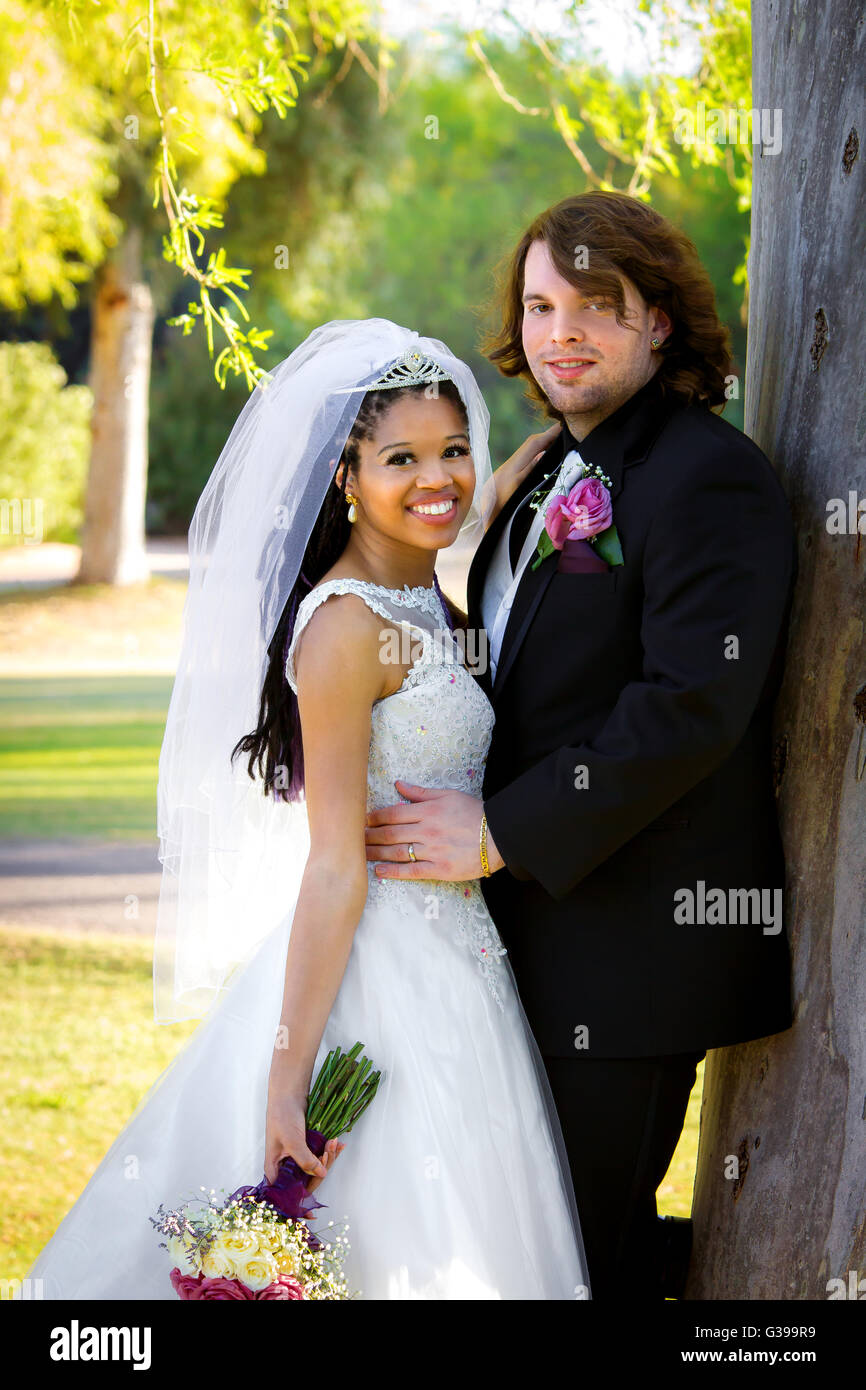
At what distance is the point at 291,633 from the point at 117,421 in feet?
57.1

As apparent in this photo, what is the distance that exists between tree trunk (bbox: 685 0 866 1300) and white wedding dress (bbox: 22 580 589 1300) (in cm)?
45

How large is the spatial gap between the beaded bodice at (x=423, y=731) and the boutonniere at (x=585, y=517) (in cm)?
31

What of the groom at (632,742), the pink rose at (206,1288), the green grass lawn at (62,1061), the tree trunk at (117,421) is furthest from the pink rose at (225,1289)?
the tree trunk at (117,421)

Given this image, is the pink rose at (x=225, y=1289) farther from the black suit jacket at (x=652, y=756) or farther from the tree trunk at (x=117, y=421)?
the tree trunk at (x=117, y=421)

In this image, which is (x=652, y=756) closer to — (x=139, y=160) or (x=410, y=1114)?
(x=410, y=1114)

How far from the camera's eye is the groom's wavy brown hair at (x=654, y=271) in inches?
108

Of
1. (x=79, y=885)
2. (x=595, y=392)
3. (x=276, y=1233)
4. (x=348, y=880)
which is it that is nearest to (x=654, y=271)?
(x=595, y=392)

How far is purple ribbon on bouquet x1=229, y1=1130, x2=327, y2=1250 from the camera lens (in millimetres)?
2551

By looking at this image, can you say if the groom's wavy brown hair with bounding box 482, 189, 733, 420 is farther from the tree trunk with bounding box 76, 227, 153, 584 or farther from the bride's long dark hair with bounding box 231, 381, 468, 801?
the tree trunk with bounding box 76, 227, 153, 584

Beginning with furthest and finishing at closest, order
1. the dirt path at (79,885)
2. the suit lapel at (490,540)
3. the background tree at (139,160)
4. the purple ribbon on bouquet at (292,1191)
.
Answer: the dirt path at (79,885)
the background tree at (139,160)
the suit lapel at (490,540)
the purple ribbon on bouquet at (292,1191)

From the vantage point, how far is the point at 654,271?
9.10 ft

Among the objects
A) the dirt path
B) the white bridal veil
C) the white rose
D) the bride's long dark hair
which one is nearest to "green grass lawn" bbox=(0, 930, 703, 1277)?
the dirt path
